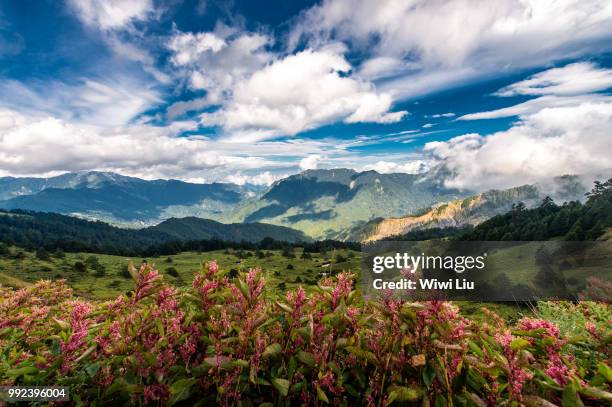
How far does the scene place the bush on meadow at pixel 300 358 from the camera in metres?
3.16

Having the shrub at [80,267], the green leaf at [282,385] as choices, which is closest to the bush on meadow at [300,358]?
the green leaf at [282,385]

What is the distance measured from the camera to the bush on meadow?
3.16 m

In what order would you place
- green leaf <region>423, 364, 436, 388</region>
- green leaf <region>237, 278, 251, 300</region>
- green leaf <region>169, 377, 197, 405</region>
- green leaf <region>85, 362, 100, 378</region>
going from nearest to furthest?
green leaf <region>423, 364, 436, 388</region> < green leaf <region>169, 377, 197, 405</region> < green leaf <region>85, 362, 100, 378</region> < green leaf <region>237, 278, 251, 300</region>

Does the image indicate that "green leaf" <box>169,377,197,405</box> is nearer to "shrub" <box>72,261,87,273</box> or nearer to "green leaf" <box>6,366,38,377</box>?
"green leaf" <box>6,366,38,377</box>

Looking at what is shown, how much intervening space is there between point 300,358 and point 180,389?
1.20 metres

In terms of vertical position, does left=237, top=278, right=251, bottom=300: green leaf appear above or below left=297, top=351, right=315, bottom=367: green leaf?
above

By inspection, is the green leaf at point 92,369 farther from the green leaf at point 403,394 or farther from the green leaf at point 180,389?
the green leaf at point 403,394

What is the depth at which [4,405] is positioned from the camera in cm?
339

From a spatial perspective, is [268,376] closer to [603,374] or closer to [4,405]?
[4,405]

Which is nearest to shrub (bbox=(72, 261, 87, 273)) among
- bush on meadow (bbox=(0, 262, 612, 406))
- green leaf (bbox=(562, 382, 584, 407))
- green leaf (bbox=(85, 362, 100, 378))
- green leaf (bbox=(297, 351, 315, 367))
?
bush on meadow (bbox=(0, 262, 612, 406))

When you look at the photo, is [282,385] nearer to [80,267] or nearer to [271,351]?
[271,351]

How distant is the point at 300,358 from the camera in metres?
3.31

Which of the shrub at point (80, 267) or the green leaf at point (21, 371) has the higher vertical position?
the green leaf at point (21, 371)

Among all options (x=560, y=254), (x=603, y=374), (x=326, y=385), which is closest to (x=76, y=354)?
(x=326, y=385)
